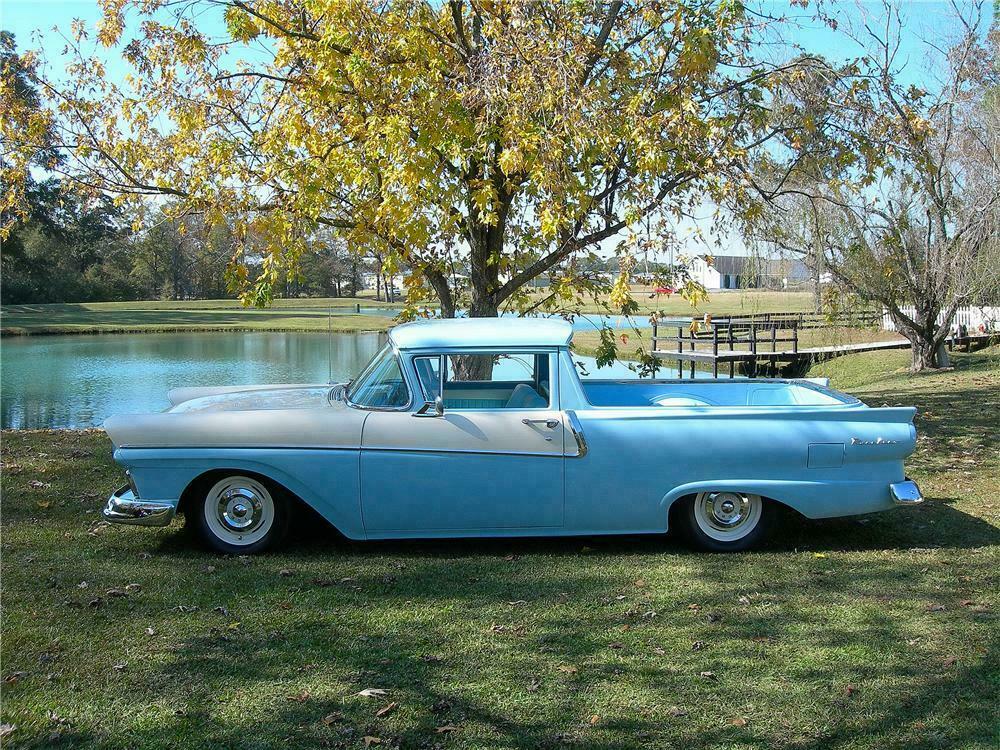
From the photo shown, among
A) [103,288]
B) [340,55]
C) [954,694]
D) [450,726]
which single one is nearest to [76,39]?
[340,55]

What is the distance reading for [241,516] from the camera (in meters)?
6.19

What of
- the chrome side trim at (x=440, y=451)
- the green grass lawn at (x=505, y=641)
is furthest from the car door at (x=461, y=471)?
the green grass lawn at (x=505, y=641)

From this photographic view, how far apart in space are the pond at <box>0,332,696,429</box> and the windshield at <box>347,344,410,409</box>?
5.91 m

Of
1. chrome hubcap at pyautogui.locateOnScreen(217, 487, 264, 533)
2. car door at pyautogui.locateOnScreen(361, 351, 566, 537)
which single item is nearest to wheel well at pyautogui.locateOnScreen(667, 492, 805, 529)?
car door at pyautogui.locateOnScreen(361, 351, 566, 537)

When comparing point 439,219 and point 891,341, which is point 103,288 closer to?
point 891,341

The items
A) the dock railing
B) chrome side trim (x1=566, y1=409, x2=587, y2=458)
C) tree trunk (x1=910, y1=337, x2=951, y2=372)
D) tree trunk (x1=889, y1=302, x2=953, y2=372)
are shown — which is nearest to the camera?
chrome side trim (x1=566, y1=409, x2=587, y2=458)

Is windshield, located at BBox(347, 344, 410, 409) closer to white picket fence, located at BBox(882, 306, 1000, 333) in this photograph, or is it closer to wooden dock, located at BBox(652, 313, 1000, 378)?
wooden dock, located at BBox(652, 313, 1000, 378)

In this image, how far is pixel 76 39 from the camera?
1098 centimetres

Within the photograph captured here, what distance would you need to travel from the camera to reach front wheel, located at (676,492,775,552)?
6.33 m

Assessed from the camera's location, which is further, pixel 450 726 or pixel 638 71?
pixel 638 71

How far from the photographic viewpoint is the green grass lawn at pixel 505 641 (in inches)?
147

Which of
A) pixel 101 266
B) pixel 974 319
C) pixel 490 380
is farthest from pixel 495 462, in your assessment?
pixel 101 266

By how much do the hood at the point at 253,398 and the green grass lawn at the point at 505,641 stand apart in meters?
0.97

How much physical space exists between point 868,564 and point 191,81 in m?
9.06
